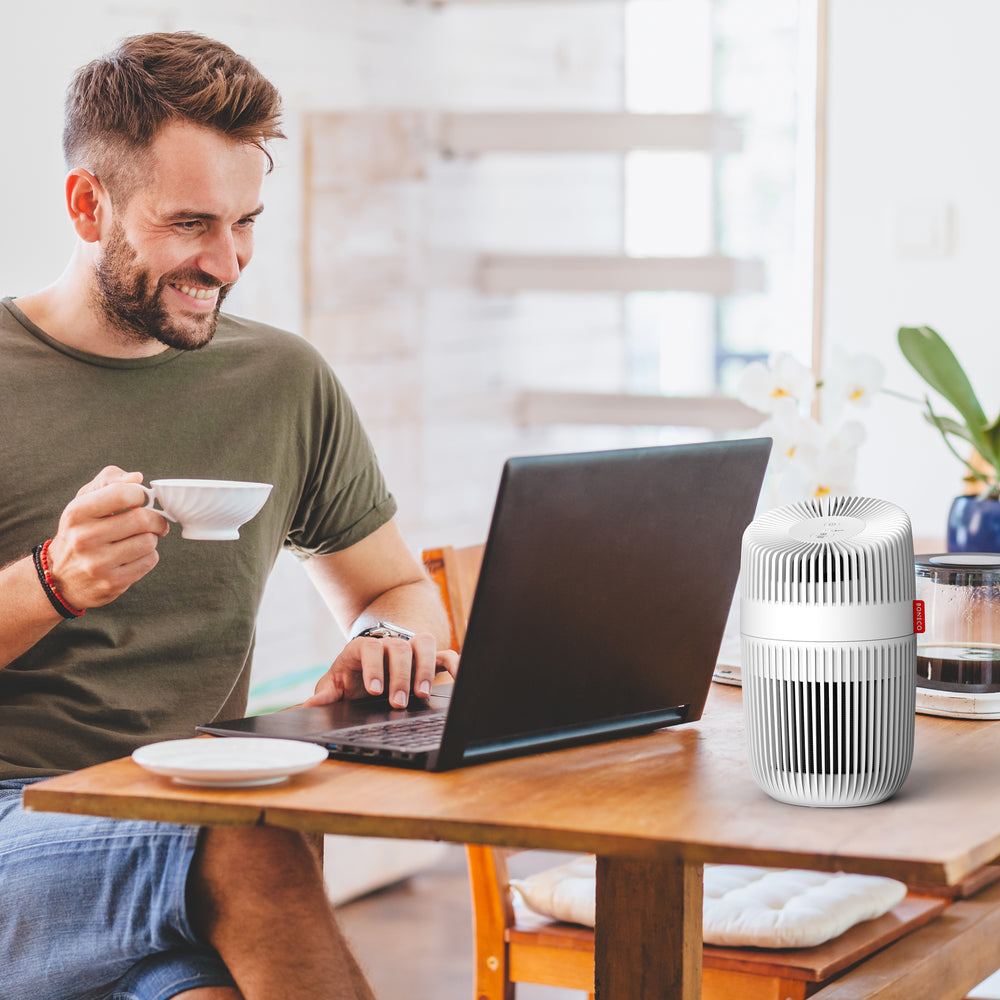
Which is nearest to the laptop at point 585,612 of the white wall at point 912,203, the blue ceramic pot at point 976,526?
the blue ceramic pot at point 976,526

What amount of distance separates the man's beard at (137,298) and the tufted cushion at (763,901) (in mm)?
722

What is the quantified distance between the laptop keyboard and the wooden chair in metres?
0.41

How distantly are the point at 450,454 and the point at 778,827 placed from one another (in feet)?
8.92

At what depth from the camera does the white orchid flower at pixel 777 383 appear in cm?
190

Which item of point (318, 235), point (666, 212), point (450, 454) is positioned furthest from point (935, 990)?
point (666, 212)

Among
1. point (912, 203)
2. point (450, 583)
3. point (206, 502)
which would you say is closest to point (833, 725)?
point (206, 502)

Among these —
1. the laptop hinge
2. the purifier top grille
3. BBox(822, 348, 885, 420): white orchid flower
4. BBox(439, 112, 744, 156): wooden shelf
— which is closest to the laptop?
the laptop hinge

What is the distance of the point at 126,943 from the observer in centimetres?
120

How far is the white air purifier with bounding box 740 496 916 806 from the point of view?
102cm

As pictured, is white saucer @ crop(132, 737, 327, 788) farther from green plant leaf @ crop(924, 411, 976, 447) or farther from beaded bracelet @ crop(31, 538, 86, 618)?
green plant leaf @ crop(924, 411, 976, 447)

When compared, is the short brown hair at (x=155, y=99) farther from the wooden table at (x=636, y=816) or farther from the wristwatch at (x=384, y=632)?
the wooden table at (x=636, y=816)

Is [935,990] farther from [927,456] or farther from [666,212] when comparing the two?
[666,212]

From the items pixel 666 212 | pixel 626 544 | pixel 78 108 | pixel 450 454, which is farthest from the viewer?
pixel 666 212

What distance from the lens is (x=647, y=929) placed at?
42.1 inches
